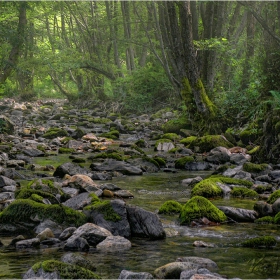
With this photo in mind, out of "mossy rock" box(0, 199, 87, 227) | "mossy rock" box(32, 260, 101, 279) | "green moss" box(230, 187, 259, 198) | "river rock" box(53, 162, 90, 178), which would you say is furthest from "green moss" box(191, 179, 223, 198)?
"mossy rock" box(32, 260, 101, 279)

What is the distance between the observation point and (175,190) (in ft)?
24.8

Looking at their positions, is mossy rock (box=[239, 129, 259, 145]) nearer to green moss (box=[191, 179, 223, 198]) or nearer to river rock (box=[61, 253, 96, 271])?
green moss (box=[191, 179, 223, 198])

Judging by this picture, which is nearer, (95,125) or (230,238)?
(230,238)

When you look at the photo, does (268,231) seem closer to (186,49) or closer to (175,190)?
(175,190)

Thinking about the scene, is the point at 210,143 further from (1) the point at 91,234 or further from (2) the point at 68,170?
(1) the point at 91,234

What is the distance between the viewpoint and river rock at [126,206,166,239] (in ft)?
15.8

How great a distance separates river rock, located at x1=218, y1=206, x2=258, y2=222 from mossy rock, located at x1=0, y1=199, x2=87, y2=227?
1.78 m

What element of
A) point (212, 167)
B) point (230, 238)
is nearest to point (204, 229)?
point (230, 238)

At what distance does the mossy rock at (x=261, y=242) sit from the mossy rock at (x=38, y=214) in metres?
1.76

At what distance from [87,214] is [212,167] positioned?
18.0ft

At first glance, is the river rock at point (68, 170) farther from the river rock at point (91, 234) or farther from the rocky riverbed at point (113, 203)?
the river rock at point (91, 234)

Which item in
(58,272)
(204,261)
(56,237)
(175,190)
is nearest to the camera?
(58,272)

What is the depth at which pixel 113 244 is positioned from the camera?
173 inches

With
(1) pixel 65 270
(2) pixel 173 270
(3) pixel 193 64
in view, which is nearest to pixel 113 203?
(2) pixel 173 270
